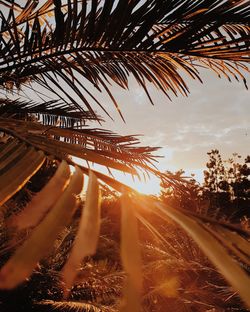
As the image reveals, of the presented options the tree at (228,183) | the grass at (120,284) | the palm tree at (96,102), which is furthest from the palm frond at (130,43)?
the tree at (228,183)

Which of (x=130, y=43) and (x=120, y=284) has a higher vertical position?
(x=130, y=43)

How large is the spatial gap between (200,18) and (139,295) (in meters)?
1.59

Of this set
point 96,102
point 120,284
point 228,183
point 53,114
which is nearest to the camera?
point 96,102

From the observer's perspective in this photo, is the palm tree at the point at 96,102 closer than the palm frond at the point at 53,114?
Yes

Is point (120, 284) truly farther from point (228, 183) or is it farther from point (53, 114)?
point (228, 183)

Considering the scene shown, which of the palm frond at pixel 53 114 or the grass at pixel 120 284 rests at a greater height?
the palm frond at pixel 53 114

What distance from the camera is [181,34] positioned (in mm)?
1688

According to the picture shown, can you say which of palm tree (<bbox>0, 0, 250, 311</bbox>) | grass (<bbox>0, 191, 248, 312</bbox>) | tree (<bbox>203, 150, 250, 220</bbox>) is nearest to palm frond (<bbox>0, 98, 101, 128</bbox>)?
palm tree (<bbox>0, 0, 250, 311</bbox>)

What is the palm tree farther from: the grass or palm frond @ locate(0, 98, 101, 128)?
the grass

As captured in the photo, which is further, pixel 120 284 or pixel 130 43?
pixel 120 284

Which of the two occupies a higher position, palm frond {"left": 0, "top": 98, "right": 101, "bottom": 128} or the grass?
palm frond {"left": 0, "top": 98, "right": 101, "bottom": 128}

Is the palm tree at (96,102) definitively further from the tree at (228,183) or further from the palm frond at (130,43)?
the tree at (228,183)

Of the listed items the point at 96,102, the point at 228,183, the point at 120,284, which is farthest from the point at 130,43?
the point at 228,183

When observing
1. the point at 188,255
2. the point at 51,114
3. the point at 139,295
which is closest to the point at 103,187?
the point at 139,295
